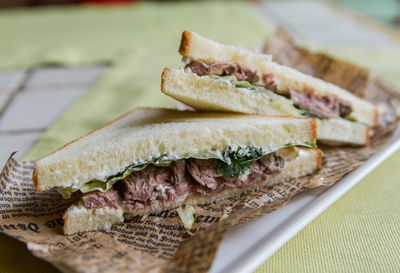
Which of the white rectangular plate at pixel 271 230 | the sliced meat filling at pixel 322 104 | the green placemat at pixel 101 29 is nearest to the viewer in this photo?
the white rectangular plate at pixel 271 230

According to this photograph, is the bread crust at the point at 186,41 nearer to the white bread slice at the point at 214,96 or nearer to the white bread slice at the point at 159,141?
the white bread slice at the point at 214,96

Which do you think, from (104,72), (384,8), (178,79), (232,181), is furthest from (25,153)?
(384,8)

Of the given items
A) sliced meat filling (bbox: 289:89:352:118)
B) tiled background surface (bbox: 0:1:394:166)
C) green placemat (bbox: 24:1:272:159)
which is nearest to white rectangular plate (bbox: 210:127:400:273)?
sliced meat filling (bbox: 289:89:352:118)

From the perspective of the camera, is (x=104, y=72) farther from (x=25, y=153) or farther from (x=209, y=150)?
(x=209, y=150)

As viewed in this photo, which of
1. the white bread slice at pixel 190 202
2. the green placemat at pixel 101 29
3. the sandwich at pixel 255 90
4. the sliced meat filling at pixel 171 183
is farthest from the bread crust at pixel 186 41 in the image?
the green placemat at pixel 101 29

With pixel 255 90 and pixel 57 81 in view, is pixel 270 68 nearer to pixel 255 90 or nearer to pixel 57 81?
pixel 255 90
